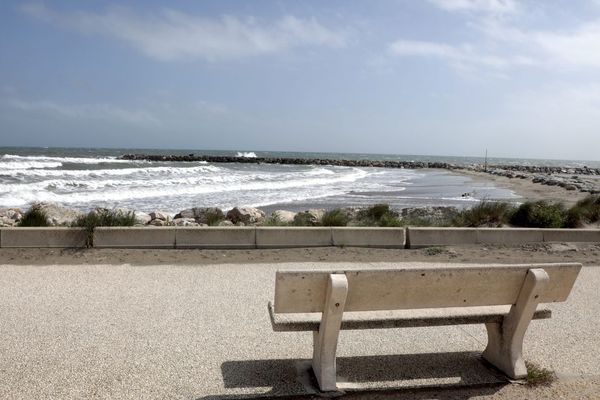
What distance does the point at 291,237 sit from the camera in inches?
311

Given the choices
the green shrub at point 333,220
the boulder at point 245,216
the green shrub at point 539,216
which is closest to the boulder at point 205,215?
the boulder at point 245,216

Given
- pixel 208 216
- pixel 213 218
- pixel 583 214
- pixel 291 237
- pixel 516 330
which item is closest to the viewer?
pixel 516 330

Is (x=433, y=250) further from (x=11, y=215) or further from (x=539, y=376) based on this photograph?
(x=11, y=215)

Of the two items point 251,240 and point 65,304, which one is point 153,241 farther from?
point 65,304

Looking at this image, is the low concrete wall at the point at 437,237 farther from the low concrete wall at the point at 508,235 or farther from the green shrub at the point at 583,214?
the green shrub at the point at 583,214

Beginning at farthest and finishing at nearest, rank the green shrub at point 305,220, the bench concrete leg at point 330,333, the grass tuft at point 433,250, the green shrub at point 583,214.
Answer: the green shrub at point 583,214 → the green shrub at point 305,220 → the grass tuft at point 433,250 → the bench concrete leg at point 330,333

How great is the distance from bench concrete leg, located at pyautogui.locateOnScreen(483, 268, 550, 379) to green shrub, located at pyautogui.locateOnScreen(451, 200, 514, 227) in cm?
668

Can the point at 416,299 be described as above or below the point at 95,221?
above

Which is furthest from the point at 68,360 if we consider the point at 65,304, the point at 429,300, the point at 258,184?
the point at 258,184

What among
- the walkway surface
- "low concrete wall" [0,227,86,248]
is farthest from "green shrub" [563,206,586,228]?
"low concrete wall" [0,227,86,248]

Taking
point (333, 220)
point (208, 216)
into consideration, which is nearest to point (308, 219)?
point (333, 220)

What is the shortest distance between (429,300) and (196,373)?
1.71 m

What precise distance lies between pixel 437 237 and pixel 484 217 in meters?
2.86

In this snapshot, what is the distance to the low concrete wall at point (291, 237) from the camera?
7.81 meters
